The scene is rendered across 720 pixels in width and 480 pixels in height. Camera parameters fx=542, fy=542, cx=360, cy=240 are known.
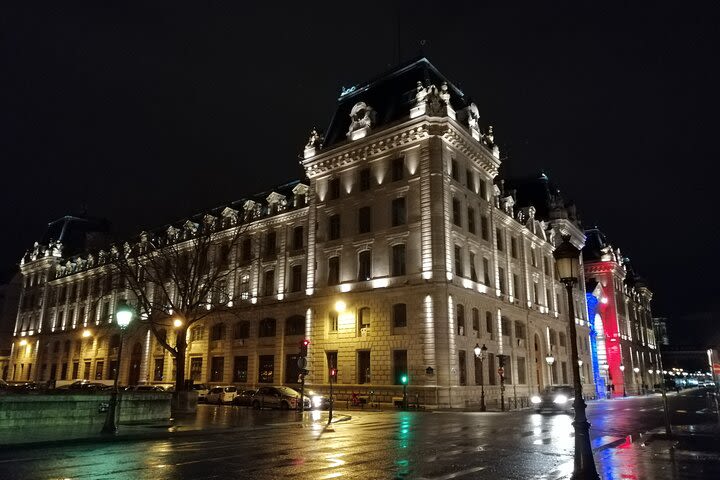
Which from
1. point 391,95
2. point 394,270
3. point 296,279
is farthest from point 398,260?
point 391,95

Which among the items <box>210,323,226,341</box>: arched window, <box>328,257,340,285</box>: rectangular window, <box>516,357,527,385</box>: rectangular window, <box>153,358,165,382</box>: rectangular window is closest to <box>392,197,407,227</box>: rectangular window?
<box>328,257,340,285</box>: rectangular window

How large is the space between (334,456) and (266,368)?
1422 inches

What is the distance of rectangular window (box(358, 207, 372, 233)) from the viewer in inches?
1713

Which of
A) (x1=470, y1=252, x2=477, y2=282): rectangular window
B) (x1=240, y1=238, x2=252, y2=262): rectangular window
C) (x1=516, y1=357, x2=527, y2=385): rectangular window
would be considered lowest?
(x1=516, y1=357, x2=527, y2=385): rectangular window

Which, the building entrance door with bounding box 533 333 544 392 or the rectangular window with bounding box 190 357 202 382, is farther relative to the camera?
the rectangular window with bounding box 190 357 202 382

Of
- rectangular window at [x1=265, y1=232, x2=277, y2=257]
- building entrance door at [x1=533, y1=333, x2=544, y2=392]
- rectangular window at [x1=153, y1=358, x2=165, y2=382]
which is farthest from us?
rectangular window at [x1=153, y1=358, x2=165, y2=382]

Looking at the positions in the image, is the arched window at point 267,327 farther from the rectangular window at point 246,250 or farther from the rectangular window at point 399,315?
the rectangular window at point 399,315

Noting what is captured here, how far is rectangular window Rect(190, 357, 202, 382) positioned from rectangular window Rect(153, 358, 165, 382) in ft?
17.0

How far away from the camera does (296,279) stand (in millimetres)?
48844

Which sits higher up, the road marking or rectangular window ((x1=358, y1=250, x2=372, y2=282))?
rectangular window ((x1=358, y1=250, x2=372, y2=282))

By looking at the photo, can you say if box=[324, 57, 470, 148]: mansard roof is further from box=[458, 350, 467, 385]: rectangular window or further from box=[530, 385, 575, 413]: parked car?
box=[530, 385, 575, 413]: parked car

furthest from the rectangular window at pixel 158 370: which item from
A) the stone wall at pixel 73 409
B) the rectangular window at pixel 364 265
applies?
the stone wall at pixel 73 409

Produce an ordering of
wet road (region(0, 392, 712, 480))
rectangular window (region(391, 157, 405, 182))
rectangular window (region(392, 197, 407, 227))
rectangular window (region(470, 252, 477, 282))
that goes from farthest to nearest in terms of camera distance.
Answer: rectangular window (region(470, 252, 477, 282)) → rectangular window (region(391, 157, 405, 182)) → rectangular window (region(392, 197, 407, 227)) → wet road (region(0, 392, 712, 480))

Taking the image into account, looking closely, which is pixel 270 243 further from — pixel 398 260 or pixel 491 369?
pixel 491 369
